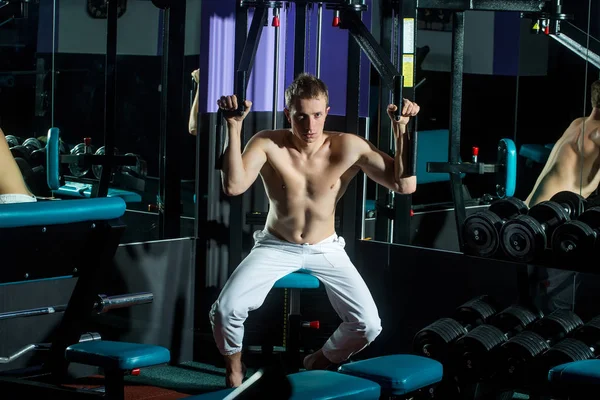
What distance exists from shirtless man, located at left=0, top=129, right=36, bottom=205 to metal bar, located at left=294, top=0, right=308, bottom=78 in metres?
1.54

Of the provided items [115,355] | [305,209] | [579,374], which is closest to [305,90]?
[305,209]

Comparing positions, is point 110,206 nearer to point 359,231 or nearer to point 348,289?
point 348,289

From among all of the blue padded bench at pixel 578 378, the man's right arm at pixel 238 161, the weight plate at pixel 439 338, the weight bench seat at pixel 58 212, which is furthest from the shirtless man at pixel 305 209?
the blue padded bench at pixel 578 378

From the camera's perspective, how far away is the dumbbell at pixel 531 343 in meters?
3.92

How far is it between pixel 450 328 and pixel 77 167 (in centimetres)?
196

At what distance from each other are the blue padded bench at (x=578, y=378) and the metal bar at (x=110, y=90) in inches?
103

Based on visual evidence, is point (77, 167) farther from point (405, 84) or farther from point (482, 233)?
point (482, 233)

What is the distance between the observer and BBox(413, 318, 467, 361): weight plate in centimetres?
414

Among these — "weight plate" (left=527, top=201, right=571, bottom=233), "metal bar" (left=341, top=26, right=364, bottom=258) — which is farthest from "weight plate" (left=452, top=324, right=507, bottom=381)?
"metal bar" (left=341, top=26, right=364, bottom=258)

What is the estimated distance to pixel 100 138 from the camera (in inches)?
177

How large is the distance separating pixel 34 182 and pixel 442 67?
7.48 ft

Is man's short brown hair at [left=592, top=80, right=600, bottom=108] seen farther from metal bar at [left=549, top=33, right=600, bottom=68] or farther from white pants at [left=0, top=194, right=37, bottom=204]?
white pants at [left=0, top=194, right=37, bottom=204]

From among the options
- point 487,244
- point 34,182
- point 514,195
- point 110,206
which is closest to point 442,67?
point 514,195

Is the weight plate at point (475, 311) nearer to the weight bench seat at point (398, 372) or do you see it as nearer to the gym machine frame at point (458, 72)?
the gym machine frame at point (458, 72)
